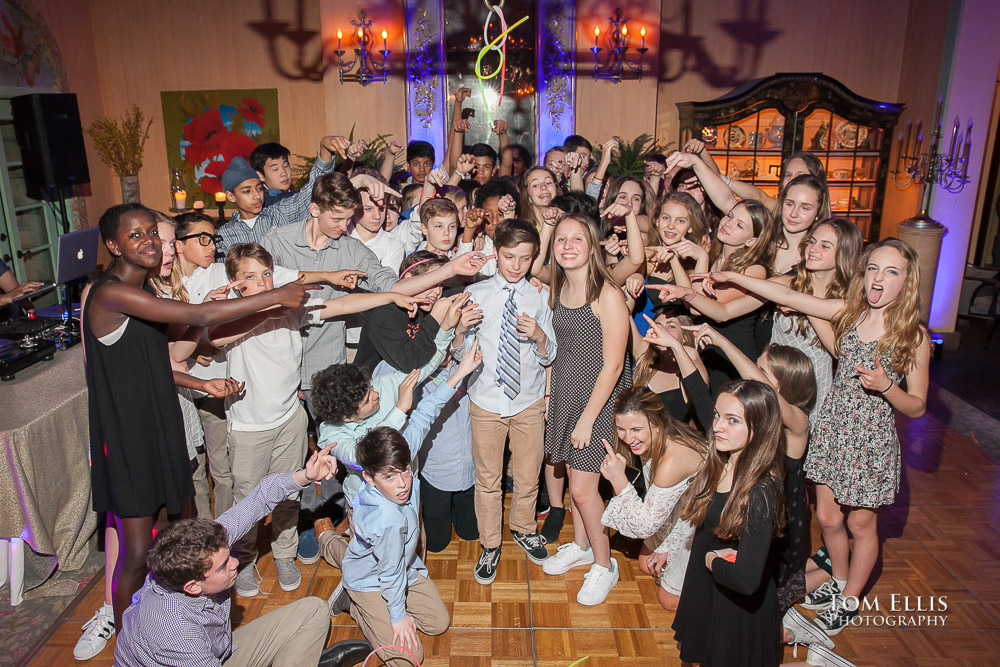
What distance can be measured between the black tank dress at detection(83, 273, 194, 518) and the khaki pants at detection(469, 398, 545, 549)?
123 cm

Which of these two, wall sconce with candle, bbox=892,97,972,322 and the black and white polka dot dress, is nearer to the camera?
the black and white polka dot dress

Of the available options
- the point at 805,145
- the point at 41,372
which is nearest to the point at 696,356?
the point at 41,372

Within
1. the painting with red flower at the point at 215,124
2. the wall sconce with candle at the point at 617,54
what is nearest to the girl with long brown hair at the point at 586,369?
the wall sconce with candle at the point at 617,54

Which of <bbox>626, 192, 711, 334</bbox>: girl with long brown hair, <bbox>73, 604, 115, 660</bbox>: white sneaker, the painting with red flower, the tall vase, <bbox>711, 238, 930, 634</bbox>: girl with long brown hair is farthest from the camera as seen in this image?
the painting with red flower

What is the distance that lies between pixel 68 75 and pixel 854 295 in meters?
8.02

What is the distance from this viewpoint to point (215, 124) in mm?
8016

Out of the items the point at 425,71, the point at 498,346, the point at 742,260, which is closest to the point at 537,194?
the point at 742,260

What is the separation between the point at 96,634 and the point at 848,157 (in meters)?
7.69

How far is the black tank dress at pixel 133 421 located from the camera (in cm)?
241

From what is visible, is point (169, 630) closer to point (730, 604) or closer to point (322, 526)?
point (322, 526)

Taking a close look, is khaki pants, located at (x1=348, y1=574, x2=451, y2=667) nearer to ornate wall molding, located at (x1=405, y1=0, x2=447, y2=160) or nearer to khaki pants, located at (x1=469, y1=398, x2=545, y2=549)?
khaki pants, located at (x1=469, y1=398, x2=545, y2=549)

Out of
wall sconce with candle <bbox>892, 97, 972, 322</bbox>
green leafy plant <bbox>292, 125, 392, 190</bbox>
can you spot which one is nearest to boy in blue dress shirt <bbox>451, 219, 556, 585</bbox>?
green leafy plant <bbox>292, 125, 392, 190</bbox>

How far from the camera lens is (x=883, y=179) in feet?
24.0

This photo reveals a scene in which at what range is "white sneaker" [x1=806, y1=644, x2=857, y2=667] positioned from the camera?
2.60 metres
